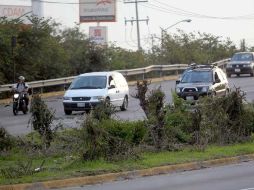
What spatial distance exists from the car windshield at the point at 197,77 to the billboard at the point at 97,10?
157 ft

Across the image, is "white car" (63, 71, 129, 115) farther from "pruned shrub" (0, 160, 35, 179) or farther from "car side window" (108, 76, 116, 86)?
"pruned shrub" (0, 160, 35, 179)

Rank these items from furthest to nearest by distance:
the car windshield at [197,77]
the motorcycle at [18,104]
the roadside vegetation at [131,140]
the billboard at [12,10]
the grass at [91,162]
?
the billboard at [12,10], the car windshield at [197,77], the motorcycle at [18,104], the roadside vegetation at [131,140], the grass at [91,162]

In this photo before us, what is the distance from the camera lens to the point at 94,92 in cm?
2958

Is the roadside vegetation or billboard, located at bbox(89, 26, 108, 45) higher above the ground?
billboard, located at bbox(89, 26, 108, 45)

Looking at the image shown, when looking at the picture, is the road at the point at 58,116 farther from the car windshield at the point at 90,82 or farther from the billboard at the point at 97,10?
the billboard at the point at 97,10

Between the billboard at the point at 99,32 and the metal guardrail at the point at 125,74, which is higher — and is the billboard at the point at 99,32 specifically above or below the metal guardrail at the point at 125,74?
above

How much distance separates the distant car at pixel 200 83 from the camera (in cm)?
3156

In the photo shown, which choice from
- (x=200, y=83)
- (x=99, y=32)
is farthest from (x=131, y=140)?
(x=99, y=32)

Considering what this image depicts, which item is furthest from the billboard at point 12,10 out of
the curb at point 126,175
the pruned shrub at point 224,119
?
the curb at point 126,175

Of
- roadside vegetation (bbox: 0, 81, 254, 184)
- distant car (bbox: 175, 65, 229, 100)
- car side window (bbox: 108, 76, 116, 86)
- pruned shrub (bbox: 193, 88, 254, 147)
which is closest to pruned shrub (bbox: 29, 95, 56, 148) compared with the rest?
roadside vegetation (bbox: 0, 81, 254, 184)

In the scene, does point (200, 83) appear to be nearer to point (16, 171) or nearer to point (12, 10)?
point (16, 171)

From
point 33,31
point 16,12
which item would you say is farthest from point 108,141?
point 16,12

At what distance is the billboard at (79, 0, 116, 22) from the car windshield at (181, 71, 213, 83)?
4783 centimetres

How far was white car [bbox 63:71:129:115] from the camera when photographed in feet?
96.4
